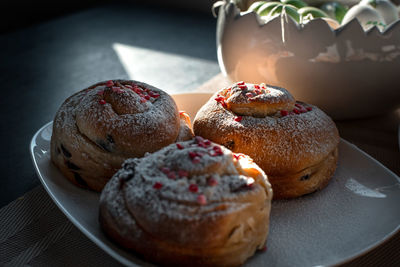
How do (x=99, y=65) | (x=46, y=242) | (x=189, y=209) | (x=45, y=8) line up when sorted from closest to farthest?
1. (x=189, y=209)
2. (x=46, y=242)
3. (x=99, y=65)
4. (x=45, y=8)

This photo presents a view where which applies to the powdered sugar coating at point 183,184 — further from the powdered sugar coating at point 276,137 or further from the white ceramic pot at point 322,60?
the white ceramic pot at point 322,60

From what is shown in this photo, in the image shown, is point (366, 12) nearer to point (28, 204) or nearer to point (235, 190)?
point (235, 190)

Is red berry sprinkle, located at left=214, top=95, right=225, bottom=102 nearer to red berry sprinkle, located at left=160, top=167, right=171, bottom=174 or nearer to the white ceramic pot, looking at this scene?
the white ceramic pot

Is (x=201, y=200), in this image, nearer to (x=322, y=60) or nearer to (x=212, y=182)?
(x=212, y=182)

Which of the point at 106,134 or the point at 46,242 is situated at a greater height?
the point at 106,134

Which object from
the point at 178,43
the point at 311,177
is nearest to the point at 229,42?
the point at 311,177

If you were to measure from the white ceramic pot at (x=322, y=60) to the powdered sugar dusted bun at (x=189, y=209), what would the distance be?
0.51 m

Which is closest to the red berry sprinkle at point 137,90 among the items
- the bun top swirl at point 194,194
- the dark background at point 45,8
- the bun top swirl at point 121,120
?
the bun top swirl at point 121,120

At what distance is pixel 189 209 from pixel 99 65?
1.56 metres

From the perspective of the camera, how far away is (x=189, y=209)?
72cm

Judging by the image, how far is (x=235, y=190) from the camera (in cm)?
76

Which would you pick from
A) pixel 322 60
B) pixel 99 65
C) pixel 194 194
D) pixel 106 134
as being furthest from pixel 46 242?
pixel 99 65

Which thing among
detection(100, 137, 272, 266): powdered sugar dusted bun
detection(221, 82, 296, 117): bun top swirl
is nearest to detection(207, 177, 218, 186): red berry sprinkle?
detection(100, 137, 272, 266): powdered sugar dusted bun

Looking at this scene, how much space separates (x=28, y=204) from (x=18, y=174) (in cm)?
24
